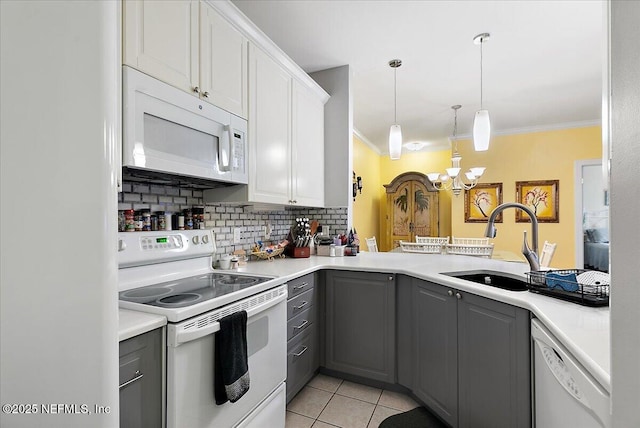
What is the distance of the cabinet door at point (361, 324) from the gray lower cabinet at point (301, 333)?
0.12 m

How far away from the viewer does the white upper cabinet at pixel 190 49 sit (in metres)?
1.32

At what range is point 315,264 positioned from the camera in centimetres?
A: 233

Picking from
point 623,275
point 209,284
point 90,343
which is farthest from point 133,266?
point 623,275

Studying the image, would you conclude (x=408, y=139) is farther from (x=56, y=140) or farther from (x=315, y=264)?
(x=56, y=140)

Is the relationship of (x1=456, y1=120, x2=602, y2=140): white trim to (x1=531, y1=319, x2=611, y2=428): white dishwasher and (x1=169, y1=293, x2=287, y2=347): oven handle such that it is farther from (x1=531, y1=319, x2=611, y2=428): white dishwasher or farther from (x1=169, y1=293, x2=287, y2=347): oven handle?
(x1=169, y1=293, x2=287, y2=347): oven handle

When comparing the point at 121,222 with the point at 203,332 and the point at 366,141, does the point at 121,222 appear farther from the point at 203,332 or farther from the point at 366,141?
the point at 366,141

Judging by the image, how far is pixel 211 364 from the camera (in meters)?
1.26

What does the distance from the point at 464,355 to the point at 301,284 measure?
101 centimetres

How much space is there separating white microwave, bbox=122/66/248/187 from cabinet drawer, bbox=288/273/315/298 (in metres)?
0.72

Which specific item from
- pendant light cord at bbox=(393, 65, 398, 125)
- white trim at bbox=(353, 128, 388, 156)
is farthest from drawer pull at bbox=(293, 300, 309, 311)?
white trim at bbox=(353, 128, 388, 156)

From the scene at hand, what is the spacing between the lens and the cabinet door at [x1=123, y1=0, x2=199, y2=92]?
1292mm

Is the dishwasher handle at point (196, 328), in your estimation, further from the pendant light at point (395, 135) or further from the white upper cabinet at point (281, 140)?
the pendant light at point (395, 135)

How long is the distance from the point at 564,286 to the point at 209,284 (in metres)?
1.63

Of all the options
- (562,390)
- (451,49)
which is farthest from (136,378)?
(451,49)
